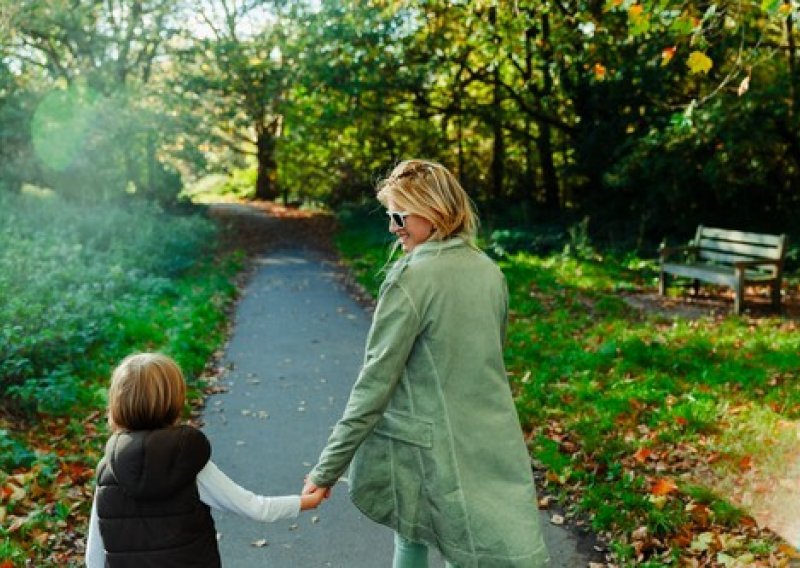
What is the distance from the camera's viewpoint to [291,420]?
721cm

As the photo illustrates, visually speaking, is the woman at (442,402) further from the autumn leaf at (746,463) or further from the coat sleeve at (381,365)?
the autumn leaf at (746,463)

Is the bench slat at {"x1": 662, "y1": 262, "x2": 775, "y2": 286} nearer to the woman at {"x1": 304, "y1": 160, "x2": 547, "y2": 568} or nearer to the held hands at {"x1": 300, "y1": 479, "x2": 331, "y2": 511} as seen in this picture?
the woman at {"x1": 304, "y1": 160, "x2": 547, "y2": 568}

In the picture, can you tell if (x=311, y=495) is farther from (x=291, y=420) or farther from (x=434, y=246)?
(x=291, y=420)

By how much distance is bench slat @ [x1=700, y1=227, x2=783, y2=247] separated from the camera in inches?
442

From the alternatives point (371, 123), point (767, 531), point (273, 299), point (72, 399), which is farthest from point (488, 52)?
point (767, 531)

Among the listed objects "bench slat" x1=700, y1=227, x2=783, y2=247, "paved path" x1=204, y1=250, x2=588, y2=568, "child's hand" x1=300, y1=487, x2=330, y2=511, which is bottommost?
"paved path" x1=204, y1=250, x2=588, y2=568

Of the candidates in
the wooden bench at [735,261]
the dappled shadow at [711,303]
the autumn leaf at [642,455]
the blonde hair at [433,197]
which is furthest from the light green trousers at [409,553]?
the wooden bench at [735,261]

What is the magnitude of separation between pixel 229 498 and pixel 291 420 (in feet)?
14.7

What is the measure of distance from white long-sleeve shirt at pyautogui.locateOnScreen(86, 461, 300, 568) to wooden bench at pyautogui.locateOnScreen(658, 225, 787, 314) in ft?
30.0

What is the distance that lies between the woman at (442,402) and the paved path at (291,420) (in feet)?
6.51

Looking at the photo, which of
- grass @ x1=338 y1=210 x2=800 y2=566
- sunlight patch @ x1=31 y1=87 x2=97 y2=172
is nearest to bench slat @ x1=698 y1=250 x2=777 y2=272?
grass @ x1=338 y1=210 x2=800 y2=566

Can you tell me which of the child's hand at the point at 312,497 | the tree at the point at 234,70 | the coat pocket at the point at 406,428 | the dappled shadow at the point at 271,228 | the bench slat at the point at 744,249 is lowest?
the dappled shadow at the point at 271,228

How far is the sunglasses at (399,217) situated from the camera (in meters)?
2.77

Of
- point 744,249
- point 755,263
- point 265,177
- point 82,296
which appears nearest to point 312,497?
point 82,296
